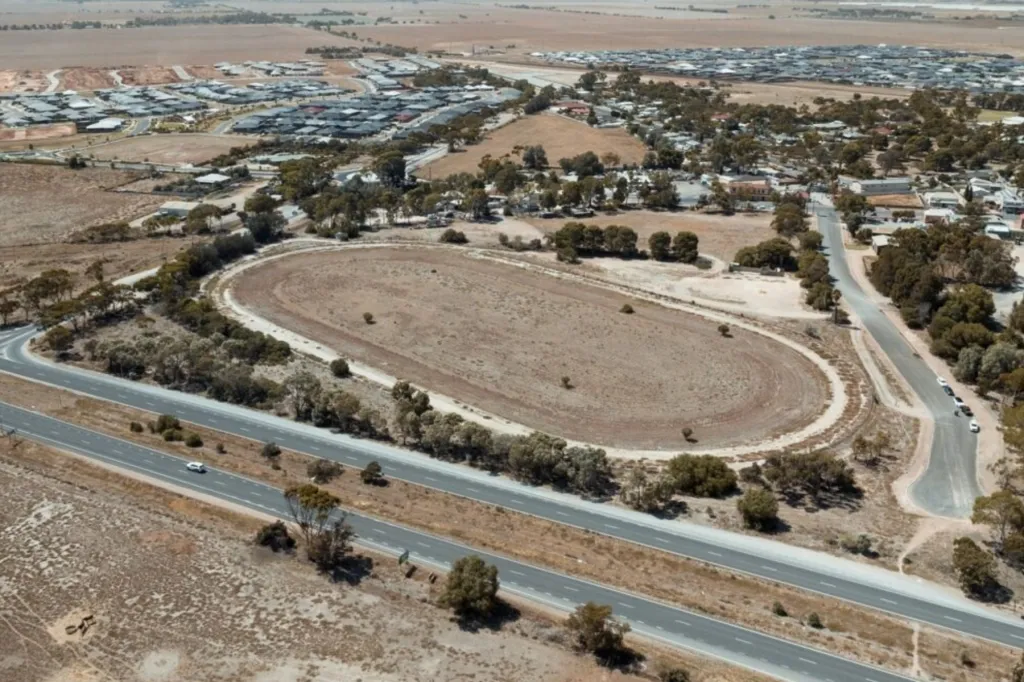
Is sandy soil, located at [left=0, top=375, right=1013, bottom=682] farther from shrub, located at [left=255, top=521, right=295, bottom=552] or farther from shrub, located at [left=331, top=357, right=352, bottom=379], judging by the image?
shrub, located at [left=331, top=357, right=352, bottom=379]

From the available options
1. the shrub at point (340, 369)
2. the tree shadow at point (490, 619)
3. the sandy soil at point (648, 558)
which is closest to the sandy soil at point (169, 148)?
the shrub at point (340, 369)

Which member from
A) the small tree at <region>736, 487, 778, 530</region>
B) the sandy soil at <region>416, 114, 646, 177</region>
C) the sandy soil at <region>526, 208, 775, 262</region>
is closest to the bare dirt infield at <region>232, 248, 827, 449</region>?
the small tree at <region>736, 487, 778, 530</region>

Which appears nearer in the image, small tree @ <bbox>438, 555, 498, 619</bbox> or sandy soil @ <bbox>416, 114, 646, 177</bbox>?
small tree @ <bbox>438, 555, 498, 619</bbox>

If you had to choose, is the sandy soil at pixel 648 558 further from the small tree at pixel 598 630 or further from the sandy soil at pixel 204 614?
the sandy soil at pixel 204 614

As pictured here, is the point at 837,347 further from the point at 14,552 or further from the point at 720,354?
the point at 14,552

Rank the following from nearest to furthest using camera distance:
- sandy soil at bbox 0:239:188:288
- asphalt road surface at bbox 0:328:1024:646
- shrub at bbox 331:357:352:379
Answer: asphalt road surface at bbox 0:328:1024:646, shrub at bbox 331:357:352:379, sandy soil at bbox 0:239:188:288

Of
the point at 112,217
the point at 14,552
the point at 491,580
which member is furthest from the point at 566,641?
the point at 112,217

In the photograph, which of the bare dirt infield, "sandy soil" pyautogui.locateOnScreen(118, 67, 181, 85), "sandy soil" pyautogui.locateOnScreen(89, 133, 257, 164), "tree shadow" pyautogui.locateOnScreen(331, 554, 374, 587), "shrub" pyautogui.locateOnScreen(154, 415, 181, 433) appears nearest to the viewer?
"tree shadow" pyautogui.locateOnScreen(331, 554, 374, 587)
